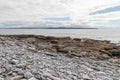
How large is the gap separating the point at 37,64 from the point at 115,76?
3966 millimetres

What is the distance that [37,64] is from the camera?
10234 mm

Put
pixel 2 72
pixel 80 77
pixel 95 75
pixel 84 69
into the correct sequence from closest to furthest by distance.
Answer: pixel 2 72 → pixel 80 77 → pixel 95 75 → pixel 84 69

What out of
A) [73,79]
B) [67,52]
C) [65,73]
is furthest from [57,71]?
[67,52]

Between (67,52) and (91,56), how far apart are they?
183 centimetres

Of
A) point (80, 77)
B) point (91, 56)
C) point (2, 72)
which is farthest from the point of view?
point (91, 56)

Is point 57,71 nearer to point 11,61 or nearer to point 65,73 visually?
point 65,73

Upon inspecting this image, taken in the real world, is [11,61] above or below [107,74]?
above

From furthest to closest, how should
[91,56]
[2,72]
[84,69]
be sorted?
[91,56] → [84,69] → [2,72]

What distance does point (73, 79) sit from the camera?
8727 mm

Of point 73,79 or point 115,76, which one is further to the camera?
point 115,76

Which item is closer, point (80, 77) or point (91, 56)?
point (80, 77)

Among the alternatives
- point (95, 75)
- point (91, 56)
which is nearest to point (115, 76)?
point (95, 75)

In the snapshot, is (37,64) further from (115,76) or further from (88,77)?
(115,76)

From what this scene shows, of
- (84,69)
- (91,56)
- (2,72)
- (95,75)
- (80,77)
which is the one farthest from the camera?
(91,56)
